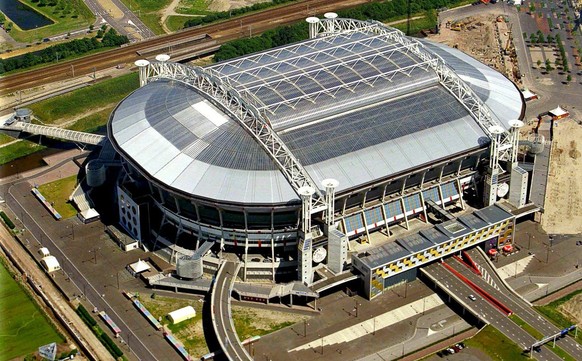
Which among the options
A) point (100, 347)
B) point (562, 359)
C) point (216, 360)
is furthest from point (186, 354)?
point (562, 359)

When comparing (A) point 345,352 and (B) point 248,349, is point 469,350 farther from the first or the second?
(B) point 248,349

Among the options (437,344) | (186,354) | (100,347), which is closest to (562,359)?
(437,344)

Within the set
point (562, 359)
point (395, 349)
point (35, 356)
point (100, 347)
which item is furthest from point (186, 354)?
point (562, 359)

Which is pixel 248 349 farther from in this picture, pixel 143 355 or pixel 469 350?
pixel 469 350

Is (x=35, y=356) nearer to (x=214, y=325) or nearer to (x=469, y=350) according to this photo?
(x=214, y=325)
